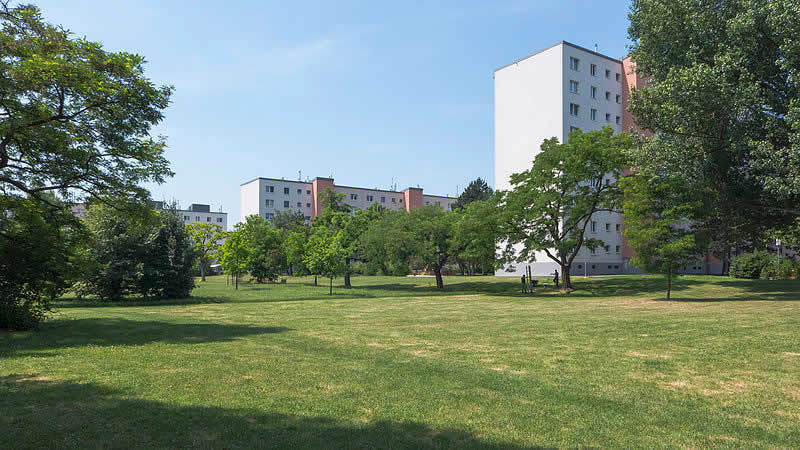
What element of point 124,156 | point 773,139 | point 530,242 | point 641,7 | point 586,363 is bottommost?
point 586,363

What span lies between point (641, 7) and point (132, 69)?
29.9 m

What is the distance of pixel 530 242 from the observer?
3850 centimetres

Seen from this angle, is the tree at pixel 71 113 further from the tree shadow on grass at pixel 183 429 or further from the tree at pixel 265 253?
the tree at pixel 265 253

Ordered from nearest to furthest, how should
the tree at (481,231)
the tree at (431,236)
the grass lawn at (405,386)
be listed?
the grass lawn at (405,386) → the tree at (481,231) → the tree at (431,236)

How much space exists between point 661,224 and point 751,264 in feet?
98.6

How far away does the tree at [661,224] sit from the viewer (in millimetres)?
A: 28812

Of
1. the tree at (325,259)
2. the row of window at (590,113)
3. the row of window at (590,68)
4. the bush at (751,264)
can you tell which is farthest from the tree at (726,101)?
the row of window at (590,68)

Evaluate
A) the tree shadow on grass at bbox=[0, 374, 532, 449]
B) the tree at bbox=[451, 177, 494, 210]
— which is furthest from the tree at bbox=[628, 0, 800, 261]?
the tree at bbox=[451, 177, 494, 210]

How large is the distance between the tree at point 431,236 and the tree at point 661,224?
19088 millimetres

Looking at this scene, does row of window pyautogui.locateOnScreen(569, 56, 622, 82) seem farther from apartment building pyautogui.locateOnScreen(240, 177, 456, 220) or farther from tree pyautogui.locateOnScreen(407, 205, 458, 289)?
apartment building pyautogui.locateOnScreen(240, 177, 456, 220)

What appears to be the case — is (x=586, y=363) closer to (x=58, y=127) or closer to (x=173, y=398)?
(x=173, y=398)

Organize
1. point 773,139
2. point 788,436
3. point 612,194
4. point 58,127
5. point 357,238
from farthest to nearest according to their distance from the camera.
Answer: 1. point 357,238
2. point 612,194
3. point 773,139
4. point 58,127
5. point 788,436

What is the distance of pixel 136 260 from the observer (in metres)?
32.7

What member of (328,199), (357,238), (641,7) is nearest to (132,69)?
(641,7)
